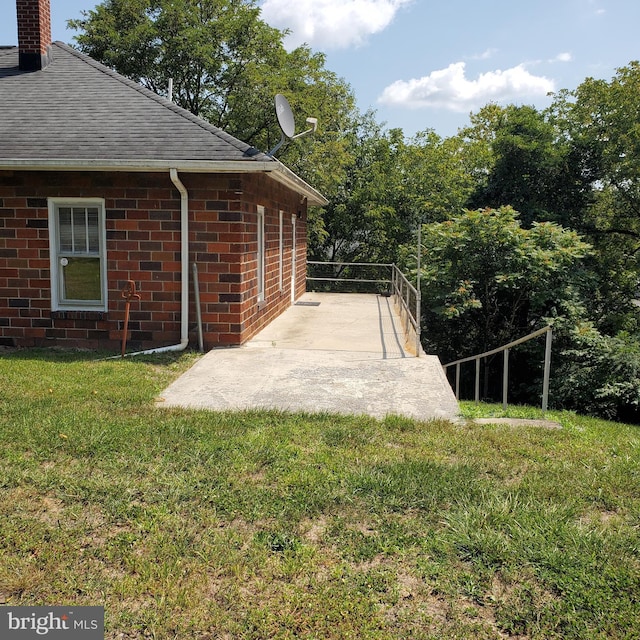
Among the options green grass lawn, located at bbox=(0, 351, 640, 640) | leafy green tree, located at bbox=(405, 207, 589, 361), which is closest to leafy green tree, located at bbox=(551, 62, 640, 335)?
leafy green tree, located at bbox=(405, 207, 589, 361)

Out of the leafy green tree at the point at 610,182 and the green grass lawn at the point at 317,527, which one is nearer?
the green grass lawn at the point at 317,527

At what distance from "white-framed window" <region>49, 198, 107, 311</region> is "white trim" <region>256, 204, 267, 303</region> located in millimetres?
2424

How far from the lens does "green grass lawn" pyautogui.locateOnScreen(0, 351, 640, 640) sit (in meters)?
2.80

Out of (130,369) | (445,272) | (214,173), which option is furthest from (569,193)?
(130,369)

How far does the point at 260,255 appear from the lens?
10.4 meters

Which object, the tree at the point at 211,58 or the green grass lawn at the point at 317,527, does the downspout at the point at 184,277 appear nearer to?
the green grass lawn at the point at 317,527

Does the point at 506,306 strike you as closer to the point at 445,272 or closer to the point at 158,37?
the point at 445,272

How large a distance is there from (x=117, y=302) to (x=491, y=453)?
5.85 meters

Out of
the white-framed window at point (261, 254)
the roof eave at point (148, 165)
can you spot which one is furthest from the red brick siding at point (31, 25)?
A: the white-framed window at point (261, 254)

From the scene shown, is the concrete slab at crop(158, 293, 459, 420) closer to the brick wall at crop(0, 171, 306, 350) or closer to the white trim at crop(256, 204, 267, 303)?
the white trim at crop(256, 204, 267, 303)

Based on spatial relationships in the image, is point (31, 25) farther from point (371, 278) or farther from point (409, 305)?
point (371, 278)

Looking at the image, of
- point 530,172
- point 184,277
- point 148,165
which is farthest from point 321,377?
point 530,172

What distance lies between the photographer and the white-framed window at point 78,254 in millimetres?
8500

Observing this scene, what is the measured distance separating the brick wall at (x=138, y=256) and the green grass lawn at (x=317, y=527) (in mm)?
3419
